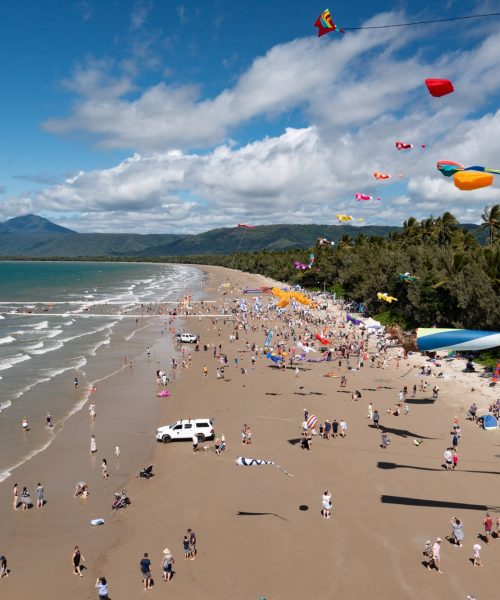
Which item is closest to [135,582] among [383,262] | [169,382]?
[169,382]

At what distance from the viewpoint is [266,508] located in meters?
16.8

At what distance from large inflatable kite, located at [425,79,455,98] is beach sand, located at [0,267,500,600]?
1201 centimetres

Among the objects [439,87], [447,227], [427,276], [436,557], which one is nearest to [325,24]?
[439,87]

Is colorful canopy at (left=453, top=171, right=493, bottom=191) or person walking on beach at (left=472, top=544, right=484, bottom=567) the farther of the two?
person walking on beach at (left=472, top=544, right=484, bottom=567)

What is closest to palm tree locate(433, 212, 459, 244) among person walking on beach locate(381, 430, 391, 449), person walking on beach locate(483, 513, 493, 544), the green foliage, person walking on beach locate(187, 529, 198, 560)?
the green foliage

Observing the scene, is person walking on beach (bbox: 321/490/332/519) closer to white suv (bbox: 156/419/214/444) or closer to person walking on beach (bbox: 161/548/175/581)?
person walking on beach (bbox: 161/548/175/581)

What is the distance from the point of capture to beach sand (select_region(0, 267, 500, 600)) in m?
13.0

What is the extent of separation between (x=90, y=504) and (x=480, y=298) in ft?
106

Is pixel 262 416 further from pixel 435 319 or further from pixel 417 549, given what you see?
pixel 435 319

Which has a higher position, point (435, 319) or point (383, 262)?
point (383, 262)

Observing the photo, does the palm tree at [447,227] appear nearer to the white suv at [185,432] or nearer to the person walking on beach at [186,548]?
the white suv at [185,432]

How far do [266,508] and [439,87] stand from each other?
14.2 meters

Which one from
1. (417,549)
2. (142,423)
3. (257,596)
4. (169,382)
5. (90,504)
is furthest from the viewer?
(169,382)

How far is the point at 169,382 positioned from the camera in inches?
1362
